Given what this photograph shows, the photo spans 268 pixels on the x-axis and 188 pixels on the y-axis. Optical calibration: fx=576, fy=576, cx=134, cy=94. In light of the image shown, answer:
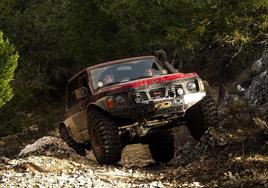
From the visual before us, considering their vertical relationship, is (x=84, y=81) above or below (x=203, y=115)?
above

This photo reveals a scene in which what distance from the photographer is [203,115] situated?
11422 mm

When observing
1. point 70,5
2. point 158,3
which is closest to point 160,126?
point 158,3

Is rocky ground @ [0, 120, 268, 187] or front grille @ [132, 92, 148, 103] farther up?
front grille @ [132, 92, 148, 103]

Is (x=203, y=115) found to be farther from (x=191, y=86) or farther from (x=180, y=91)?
(x=180, y=91)

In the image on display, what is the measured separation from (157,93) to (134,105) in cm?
52

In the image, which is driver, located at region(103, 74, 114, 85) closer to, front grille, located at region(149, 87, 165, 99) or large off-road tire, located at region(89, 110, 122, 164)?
large off-road tire, located at region(89, 110, 122, 164)

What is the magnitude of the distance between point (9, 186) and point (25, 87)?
76.7 feet

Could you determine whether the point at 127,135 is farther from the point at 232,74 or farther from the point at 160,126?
the point at 232,74

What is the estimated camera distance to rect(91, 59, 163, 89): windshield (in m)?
12.0

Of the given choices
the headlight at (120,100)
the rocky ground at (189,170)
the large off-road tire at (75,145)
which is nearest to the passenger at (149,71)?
the headlight at (120,100)

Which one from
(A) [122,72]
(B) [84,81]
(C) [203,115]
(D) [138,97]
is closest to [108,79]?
(A) [122,72]

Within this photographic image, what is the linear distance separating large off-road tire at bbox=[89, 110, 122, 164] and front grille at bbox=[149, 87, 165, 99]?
0.91m

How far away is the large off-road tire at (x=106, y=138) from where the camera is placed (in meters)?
10.8

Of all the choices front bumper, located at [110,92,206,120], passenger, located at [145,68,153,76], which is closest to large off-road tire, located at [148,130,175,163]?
passenger, located at [145,68,153,76]
